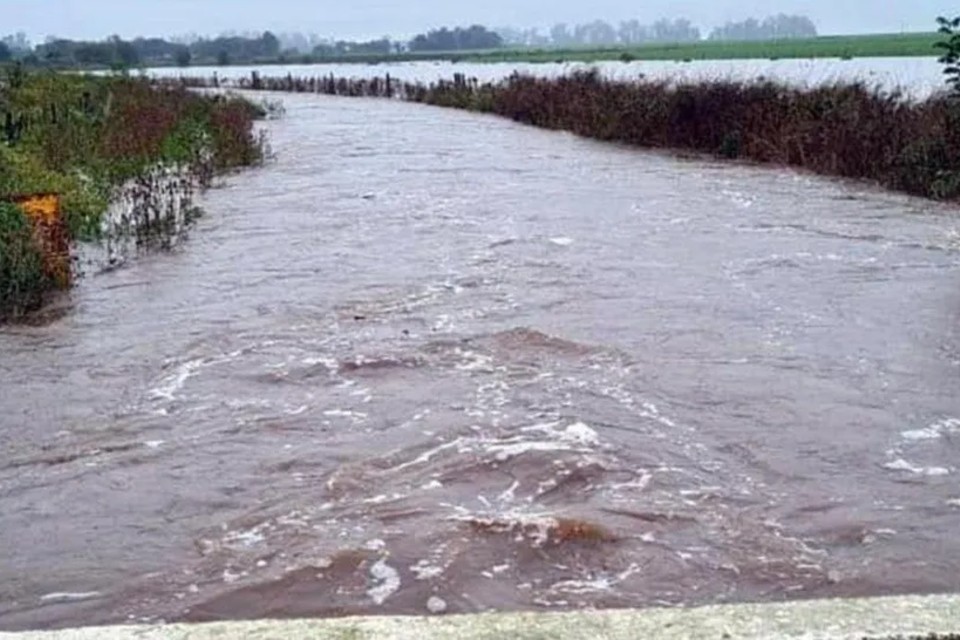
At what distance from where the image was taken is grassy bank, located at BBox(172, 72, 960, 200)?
18.6 metres

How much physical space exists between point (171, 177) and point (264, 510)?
545 inches

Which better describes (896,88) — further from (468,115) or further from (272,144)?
(468,115)

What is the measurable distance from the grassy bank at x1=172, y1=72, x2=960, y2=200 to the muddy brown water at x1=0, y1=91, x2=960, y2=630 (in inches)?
150

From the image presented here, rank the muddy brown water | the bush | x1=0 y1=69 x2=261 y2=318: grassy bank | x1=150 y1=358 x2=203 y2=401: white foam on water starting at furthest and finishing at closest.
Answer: x1=0 y1=69 x2=261 y2=318: grassy bank → the bush → x1=150 y1=358 x2=203 y2=401: white foam on water → the muddy brown water

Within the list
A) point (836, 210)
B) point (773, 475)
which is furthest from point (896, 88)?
point (773, 475)

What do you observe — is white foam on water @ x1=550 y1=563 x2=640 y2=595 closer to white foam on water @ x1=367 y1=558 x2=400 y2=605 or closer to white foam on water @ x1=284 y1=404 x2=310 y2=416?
white foam on water @ x1=367 y1=558 x2=400 y2=605

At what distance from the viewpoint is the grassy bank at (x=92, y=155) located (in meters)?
11.3

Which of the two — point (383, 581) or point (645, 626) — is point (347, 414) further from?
point (645, 626)

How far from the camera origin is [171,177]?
19.2 meters

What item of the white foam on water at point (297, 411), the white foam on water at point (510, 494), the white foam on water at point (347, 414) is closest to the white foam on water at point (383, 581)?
the white foam on water at point (510, 494)

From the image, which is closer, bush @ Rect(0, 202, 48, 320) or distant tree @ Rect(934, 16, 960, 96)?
bush @ Rect(0, 202, 48, 320)

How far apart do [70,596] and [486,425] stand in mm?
2799

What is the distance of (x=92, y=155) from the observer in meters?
19.5

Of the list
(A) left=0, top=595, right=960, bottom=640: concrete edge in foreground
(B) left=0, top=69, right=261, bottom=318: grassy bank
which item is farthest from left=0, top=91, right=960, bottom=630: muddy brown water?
(A) left=0, top=595, right=960, bottom=640: concrete edge in foreground
